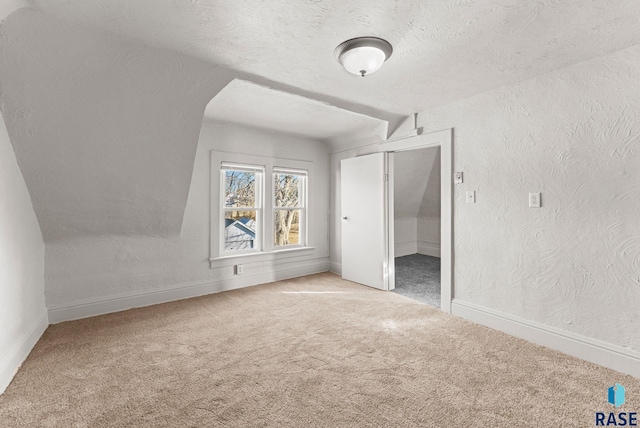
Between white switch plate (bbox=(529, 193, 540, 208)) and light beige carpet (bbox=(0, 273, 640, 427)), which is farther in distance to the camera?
white switch plate (bbox=(529, 193, 540, 208))

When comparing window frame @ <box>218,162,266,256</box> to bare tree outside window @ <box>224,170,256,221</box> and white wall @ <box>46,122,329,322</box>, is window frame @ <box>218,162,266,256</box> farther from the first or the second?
white wall @ <box>46,122,329,322</box>

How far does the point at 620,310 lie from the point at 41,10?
397 cm

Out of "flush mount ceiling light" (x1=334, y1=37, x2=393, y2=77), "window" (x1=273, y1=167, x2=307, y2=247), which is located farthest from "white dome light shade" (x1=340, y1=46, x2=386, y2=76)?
"window" (x1=273, y1=167, x2=307, y2=247)

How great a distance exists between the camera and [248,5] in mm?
1577

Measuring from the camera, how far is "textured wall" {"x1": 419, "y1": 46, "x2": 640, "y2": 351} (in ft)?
6.67

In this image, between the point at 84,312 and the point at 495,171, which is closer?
the point at 495,171

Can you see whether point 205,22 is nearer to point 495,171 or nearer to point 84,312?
point 495,171

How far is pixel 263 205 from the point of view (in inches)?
164

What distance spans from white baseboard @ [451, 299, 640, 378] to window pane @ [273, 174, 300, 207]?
2621 millimetres

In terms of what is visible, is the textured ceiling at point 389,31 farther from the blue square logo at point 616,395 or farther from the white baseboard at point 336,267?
the white baseboard at point 336,267

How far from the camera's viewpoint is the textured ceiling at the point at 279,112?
109 inches

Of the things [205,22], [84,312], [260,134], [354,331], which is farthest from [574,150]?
[84,312]

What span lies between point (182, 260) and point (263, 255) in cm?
103

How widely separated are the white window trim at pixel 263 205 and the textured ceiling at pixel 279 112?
17.3 inches
